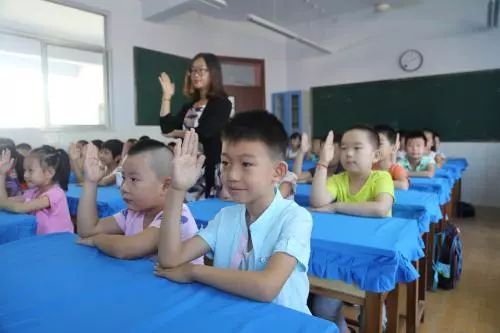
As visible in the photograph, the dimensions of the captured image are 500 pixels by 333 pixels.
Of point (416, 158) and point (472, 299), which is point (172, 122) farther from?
point (416, 158)

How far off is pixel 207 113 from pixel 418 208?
1275mm

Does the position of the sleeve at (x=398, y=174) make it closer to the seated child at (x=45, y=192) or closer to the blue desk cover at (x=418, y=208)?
the blue desk cover at (x=418, y=208)

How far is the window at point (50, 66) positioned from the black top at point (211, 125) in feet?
9.88

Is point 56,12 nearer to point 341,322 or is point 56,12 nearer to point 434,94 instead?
point 341,322

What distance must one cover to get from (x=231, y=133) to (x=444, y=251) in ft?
7.93

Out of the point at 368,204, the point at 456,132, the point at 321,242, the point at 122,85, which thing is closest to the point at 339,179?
the point at 368,204

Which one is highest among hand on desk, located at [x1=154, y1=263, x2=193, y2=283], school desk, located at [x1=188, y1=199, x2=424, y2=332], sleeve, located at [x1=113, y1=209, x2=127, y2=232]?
sleeve, located at [x1=113, y1=209, x2=127, y2=232]

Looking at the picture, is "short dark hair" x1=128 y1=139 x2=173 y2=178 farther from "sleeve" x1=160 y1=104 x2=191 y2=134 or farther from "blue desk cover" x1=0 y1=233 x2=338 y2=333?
"sleeve" x1=160 y1=104 x2=191 y2=134

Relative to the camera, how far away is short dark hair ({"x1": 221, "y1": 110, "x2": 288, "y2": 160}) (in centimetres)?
101

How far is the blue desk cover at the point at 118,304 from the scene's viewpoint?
25.8 inches

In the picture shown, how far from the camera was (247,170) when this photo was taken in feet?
3.25

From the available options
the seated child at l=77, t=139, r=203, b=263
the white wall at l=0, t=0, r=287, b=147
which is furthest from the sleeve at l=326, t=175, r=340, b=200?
the white wall at l=0, t=0, r=287, b=147

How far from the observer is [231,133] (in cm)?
102

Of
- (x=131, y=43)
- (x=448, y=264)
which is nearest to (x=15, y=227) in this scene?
(x=448, y=264)
